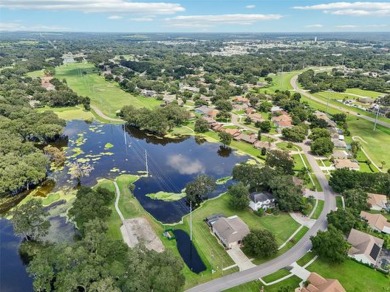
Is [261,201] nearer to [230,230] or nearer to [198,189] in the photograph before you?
[230,230]

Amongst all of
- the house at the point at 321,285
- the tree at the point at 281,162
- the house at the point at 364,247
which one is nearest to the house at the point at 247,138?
the tree at the point at 281,162

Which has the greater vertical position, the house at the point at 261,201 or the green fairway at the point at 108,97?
the house at the point at 261,201

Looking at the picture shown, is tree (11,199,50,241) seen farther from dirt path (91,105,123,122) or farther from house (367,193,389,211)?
dirt path (91,105,123,122)

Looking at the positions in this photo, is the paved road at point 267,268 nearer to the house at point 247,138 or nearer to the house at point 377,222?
the house at point 377,222

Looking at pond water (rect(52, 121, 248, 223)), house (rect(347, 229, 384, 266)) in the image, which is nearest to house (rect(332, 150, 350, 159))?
pond water (rect(52, 121, 248, 223))

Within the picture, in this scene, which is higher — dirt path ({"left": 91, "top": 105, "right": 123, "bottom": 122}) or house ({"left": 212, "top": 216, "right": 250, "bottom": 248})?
house ({"left": 212, "top": 216, "right": 250, "bottom": 248})

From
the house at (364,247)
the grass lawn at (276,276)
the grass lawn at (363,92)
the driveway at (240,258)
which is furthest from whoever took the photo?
the grass lawn at (363,92)

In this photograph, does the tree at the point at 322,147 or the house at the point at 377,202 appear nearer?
the house at the point at 377,202
